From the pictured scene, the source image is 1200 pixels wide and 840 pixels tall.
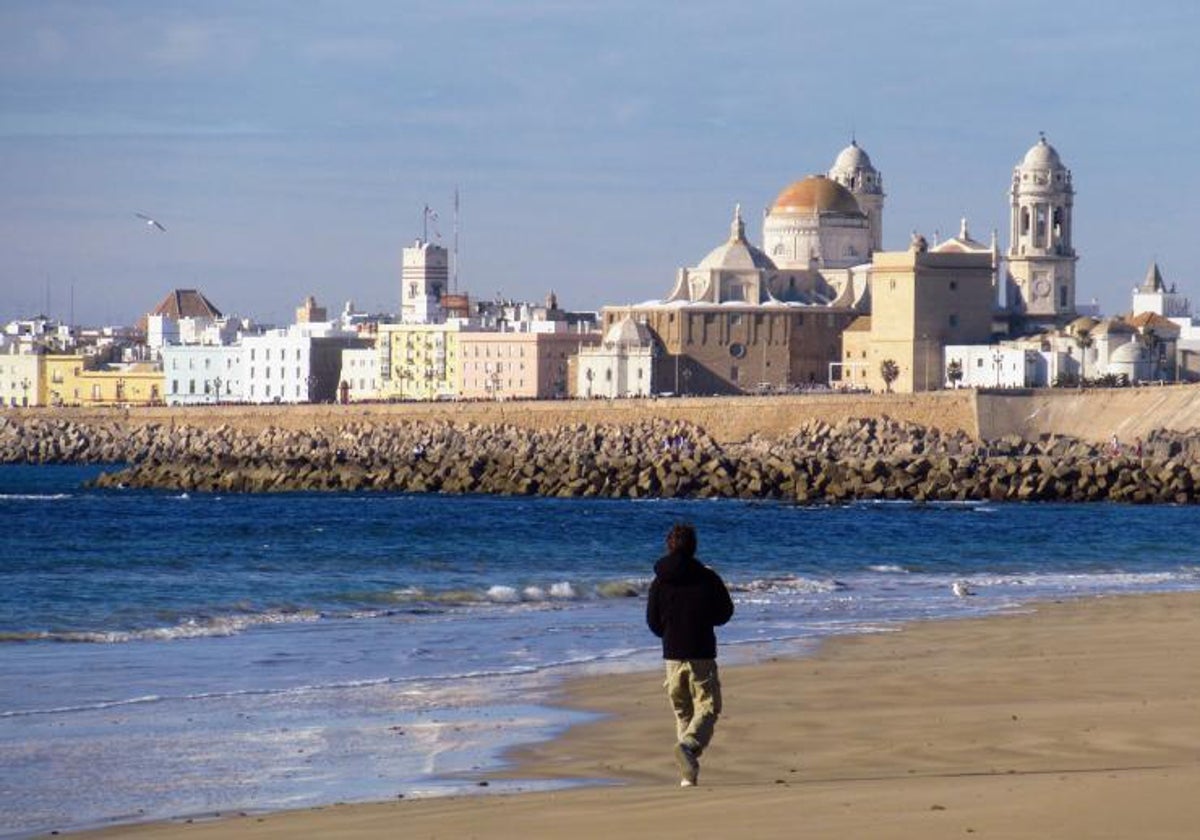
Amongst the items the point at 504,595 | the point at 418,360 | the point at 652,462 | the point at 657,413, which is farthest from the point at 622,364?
the point at 504,595

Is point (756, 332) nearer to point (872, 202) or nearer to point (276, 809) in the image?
point (872, 202)

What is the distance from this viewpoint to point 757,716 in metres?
15.9

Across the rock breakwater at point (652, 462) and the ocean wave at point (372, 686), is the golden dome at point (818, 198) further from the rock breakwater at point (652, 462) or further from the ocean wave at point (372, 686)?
the ocean wave at point (372, 686)

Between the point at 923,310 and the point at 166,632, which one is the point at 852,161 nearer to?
the point at 923,310

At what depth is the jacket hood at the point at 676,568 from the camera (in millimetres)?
12609

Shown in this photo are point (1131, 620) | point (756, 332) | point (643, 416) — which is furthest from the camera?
point (756, 332)

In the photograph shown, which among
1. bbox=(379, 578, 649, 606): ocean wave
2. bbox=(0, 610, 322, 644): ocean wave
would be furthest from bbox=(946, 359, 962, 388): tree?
bbox=(0, 610, 322, 644): ocean wave

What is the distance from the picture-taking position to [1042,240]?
112 m

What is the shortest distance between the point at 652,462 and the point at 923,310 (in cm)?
3748

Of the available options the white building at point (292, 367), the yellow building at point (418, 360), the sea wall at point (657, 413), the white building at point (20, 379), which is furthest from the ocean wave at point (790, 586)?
the white building at point (20, 379)

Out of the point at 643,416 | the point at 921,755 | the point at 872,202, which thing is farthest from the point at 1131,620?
the point at 872,202

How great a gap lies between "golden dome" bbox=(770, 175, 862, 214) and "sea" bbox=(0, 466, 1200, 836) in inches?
2605

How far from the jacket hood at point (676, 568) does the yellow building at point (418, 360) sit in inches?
4488

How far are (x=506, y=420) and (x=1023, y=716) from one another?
7786 cm
